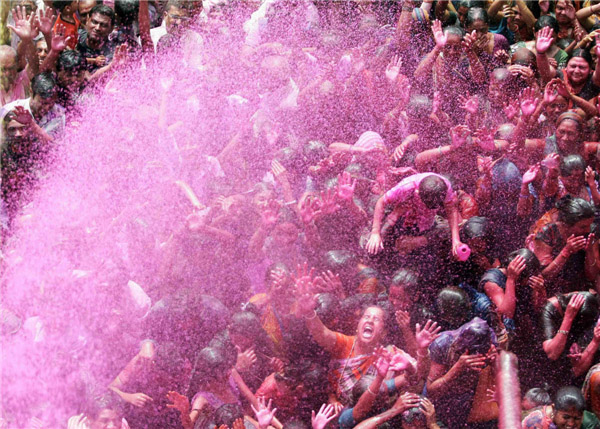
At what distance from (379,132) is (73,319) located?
10.1 ft

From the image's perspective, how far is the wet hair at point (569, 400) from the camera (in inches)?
211

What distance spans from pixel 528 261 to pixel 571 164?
111cm

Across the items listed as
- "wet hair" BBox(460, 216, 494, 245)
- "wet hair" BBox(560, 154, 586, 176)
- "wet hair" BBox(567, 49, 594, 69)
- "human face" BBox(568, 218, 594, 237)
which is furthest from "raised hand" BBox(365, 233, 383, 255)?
"wet hair" BBox(567, 49, 594, 69)

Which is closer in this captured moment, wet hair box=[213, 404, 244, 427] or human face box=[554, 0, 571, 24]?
wet hair box=[213, 404, 244, 427]

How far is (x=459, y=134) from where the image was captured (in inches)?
271

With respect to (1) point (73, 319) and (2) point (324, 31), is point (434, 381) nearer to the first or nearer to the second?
(1) point (73, 319)

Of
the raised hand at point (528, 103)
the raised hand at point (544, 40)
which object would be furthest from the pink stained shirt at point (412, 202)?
the raised hand at point (544, 40)

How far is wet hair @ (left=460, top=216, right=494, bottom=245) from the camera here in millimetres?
6332

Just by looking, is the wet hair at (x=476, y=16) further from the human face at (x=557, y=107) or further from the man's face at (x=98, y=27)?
the man's face at (x=98, y=27)

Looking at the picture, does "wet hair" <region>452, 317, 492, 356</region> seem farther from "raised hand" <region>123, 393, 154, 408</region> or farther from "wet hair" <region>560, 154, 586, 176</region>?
"raised hand" <region>123, 393, 154, 408</region>

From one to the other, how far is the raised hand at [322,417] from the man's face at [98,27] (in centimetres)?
447

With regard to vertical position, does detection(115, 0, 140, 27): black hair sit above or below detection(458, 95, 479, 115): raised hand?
above

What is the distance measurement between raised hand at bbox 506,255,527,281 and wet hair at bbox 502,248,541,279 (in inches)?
1.2

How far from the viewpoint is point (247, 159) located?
24.7 feet
